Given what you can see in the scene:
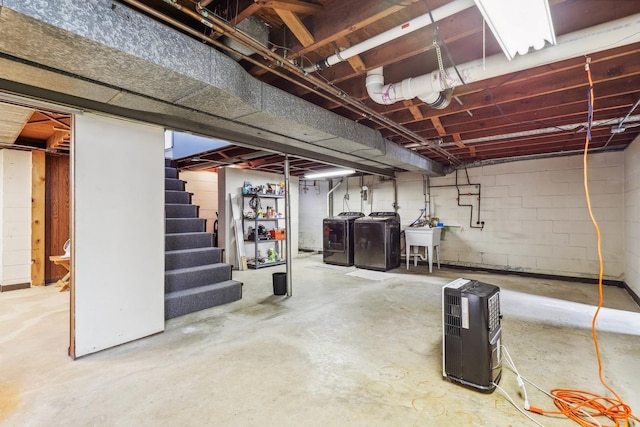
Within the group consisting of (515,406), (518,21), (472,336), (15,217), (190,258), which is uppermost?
(518,21)

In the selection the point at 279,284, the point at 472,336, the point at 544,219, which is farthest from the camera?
the point at 544,219

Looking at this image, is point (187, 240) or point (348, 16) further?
point (187, 240)

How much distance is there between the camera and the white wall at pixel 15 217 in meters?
4.43

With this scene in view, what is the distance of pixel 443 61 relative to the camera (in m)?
2.36

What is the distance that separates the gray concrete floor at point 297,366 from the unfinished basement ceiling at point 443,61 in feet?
7.34

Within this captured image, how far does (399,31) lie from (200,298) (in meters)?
3.37

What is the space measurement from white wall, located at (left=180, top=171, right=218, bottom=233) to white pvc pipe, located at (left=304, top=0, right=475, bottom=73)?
5892 mm

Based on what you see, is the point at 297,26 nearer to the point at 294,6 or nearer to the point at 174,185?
the point at 294,6

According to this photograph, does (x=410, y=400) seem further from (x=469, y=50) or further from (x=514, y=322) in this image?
(x=469, y=50)

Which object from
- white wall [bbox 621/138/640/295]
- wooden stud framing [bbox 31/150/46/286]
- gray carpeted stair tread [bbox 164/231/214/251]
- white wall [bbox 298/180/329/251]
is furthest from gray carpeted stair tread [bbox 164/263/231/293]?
white wall [bbox 621/138/640/295]

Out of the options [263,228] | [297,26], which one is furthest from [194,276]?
[297,26]

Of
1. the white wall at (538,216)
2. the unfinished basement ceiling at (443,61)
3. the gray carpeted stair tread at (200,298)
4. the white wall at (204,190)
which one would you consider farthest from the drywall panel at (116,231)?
the white wall at (538,216)

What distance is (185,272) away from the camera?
12.0 ft

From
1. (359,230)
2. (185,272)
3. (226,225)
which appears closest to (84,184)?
(185,272)
